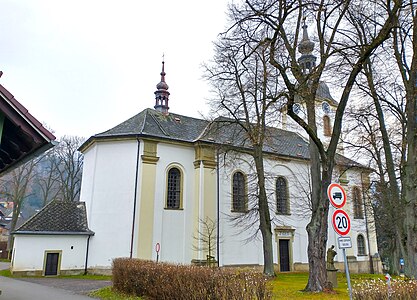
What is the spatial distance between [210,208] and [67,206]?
922 cm

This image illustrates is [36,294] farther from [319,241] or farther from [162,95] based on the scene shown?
[162,95]

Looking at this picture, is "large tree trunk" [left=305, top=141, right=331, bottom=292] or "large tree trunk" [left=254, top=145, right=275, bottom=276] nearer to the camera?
"large tree trunk" [left=305, top=141, right=331, bottom=292]

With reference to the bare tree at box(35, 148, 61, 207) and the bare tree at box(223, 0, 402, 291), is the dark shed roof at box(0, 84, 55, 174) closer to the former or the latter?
the bare tree at box(223, 0, 402, 291)

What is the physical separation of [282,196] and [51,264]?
16.4 m

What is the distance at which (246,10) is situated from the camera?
12.4 m

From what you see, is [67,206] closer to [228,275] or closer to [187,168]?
[187,168]

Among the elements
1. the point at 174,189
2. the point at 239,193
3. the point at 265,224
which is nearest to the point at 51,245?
the point at 174,189

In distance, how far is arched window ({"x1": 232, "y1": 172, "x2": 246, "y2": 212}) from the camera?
2380 centimetres

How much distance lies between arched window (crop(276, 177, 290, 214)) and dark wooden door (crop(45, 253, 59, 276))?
50.4 feet

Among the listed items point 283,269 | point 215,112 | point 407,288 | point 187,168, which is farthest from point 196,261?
point 407,288

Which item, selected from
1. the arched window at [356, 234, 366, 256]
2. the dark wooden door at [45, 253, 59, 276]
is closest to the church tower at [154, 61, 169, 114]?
the dark wooden door at [45, 253, 59, 276]

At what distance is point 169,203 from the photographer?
70.9 ft

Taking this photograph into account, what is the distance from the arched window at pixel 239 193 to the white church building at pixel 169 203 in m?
0.07

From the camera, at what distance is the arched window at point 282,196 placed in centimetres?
2609
